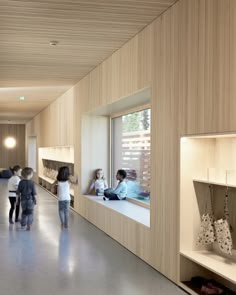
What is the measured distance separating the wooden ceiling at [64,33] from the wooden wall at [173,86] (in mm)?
284

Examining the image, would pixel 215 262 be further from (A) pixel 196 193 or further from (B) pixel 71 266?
(B) pixel 71 266

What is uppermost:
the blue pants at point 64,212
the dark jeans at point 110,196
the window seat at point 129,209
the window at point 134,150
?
the window at point 134,150

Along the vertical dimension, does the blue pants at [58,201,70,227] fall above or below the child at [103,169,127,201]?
below

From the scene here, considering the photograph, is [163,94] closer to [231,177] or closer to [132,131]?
[231,177]

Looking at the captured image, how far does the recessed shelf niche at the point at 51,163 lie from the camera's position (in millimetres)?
12864

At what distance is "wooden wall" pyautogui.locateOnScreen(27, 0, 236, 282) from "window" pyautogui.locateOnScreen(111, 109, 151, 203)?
1.10m

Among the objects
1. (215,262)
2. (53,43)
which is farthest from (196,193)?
(53,43)

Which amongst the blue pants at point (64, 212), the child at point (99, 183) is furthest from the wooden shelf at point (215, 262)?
the child at point (99, 183)

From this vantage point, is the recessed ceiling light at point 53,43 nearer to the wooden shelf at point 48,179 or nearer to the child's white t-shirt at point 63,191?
the child's white t-shirt at point 63,191

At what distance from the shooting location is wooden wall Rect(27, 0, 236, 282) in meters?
3.62

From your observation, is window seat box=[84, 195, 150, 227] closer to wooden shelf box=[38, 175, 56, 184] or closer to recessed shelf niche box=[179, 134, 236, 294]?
recessed shelf niche box=[179, 134, 236, 294]

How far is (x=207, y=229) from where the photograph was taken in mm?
4223

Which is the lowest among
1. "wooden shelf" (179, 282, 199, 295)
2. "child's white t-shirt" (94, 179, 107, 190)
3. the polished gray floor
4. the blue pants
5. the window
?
the polished gray floor

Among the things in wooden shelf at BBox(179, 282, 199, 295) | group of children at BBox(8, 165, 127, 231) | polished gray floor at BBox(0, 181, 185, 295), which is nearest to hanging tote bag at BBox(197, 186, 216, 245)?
wooden shelf at BBox(179, 282, 199, 295)
